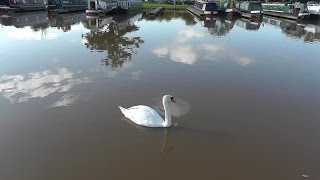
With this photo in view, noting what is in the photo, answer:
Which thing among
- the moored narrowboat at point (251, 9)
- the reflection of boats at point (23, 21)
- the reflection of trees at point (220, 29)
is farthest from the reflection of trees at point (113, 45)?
the moored narrowboat at point (251, 9)

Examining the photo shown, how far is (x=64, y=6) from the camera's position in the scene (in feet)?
164

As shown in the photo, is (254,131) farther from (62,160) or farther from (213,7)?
(213,7)

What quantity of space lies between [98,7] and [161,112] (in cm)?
3634

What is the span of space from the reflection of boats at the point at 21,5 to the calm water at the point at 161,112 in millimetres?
29390

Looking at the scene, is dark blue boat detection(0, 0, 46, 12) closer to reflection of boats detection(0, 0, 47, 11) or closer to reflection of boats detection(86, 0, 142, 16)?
reflection of boats detection(0, 0, 47, 11)

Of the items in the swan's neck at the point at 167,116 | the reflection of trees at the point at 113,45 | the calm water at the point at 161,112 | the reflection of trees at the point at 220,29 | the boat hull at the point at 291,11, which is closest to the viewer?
the calm water at the point at 161,112

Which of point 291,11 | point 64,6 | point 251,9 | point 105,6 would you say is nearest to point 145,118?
point 291,11

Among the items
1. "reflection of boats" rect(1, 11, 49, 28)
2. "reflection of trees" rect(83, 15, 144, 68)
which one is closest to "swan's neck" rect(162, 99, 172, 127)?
"reflection of trees" rect(83, 15, 144, 68)

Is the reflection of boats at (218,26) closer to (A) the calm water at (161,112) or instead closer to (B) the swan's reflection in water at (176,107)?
(A) the calm water at (161,112)

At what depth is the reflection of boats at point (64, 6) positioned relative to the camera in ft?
152

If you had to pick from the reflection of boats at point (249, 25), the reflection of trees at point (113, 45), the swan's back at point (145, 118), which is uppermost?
the reflection of boats at point (249, 25)

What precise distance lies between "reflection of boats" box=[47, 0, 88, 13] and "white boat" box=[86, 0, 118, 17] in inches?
216

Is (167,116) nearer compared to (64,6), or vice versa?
(167,116)

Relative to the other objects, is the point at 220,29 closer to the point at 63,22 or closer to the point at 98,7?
the point at 63,22
